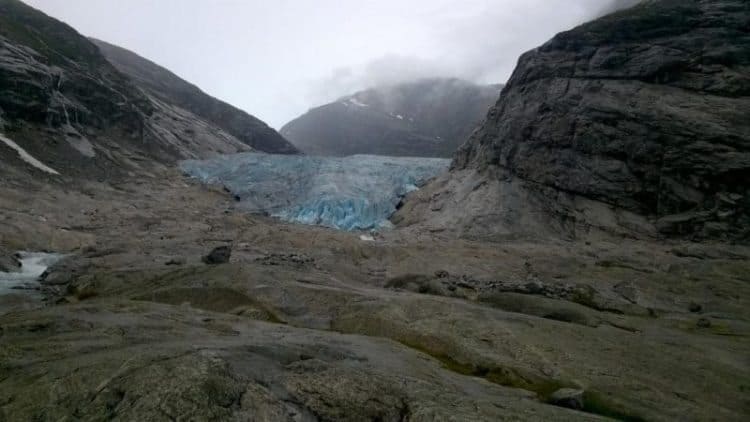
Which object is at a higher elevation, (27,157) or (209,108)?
(209,108)

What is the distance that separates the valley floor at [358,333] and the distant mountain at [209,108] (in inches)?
2797

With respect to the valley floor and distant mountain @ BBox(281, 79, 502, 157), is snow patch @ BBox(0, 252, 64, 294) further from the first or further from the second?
distant mountain @ BBox(281, 79, 502, 157)

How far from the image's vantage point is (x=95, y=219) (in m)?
29.0

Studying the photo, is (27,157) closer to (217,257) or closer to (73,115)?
(73,115)

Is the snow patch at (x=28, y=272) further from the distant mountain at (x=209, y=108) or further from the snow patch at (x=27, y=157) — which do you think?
the distant mountain at (x=209, y=108)

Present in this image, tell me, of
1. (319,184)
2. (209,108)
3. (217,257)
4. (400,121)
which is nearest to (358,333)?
(217,257)

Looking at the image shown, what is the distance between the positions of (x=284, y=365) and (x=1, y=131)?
43.7m

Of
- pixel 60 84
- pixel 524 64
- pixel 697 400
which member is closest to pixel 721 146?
pixel 524 64

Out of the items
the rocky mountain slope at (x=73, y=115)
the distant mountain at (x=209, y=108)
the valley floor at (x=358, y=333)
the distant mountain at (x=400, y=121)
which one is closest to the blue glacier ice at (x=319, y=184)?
the rocky mountain slope at (x=73, y=115)

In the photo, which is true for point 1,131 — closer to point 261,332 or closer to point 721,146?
point 261,332

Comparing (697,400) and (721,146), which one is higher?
(721,146)

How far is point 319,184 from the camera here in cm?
4997

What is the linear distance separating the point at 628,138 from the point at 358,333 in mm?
31270

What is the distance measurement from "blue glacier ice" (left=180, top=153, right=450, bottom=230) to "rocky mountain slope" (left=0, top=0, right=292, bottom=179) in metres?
7.39
